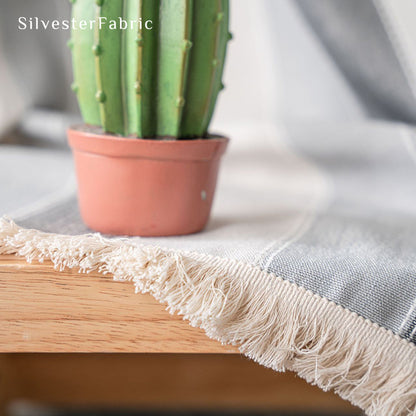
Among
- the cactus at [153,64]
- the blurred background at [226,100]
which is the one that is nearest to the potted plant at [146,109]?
the cactus at [153,64]

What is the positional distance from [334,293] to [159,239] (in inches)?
6.6

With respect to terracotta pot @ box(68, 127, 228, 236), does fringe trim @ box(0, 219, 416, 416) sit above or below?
below

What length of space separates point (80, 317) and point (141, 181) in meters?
0.14

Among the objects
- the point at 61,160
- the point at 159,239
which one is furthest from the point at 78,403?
the point at 159,239

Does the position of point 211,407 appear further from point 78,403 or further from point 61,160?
point 61,160

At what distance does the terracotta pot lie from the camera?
0.46 m

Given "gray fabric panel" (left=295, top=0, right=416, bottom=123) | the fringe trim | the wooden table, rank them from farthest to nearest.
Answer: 1. the wooden table
2. "gray fabric panel" (left=295, top=0, right=416, bottom=123)
3. the fringe trim

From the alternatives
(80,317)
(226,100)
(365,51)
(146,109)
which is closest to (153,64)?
(146,109)

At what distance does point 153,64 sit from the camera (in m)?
0.44

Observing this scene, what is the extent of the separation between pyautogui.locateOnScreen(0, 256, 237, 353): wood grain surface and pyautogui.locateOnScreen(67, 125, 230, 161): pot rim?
122 millimetres

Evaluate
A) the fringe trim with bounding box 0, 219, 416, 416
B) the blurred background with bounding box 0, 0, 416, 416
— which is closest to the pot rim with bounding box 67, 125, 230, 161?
the fringe trim with bounding box 0, 219, 416, 416

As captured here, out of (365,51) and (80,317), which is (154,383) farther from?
(365,51)

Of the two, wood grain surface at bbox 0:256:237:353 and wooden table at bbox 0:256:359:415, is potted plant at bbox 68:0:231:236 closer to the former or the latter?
wood grain surface at bbox 0:256:237:353

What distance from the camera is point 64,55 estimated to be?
970 mm
